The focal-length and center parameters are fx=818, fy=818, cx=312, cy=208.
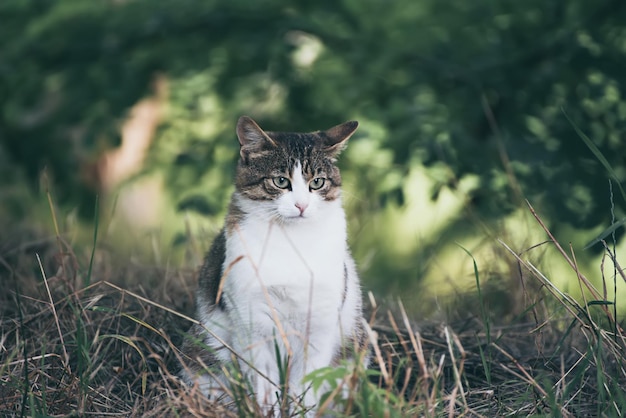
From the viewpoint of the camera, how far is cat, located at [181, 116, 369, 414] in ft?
9.16

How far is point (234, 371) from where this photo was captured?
7.66 ft

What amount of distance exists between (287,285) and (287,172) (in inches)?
19.0

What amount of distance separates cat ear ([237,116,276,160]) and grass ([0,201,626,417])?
69 cm

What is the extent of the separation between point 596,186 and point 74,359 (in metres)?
2.84

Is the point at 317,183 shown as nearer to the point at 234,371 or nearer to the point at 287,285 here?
the point at 287,285

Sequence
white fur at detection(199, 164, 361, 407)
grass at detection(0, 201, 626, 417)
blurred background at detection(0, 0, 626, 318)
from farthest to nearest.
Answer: blurred background at detection(0, 0, 626, 318) < white fur at detection(199, 164, 361, 407) < grass at detection(0, 201, 626, 417)

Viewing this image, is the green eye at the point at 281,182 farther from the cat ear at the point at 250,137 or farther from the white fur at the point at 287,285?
the cat ear at the point at 250,137

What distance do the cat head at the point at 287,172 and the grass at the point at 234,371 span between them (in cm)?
51

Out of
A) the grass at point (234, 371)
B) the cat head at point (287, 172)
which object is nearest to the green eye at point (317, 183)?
the cat head at point (287, 172)

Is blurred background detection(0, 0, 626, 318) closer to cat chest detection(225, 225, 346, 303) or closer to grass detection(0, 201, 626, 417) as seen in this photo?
grass detection(0, 201, 626, 417)

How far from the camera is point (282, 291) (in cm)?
279

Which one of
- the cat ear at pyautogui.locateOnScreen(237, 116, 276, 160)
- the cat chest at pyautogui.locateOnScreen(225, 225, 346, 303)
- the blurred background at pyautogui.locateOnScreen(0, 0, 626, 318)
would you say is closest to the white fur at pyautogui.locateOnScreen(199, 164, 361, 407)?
the cat chest at pyautogui.locateOnScreen(225, 225, 346, 303)

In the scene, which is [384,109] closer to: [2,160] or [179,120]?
[179,120]

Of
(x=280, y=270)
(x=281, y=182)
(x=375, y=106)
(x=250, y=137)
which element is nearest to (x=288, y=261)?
(x=280, y=270)
